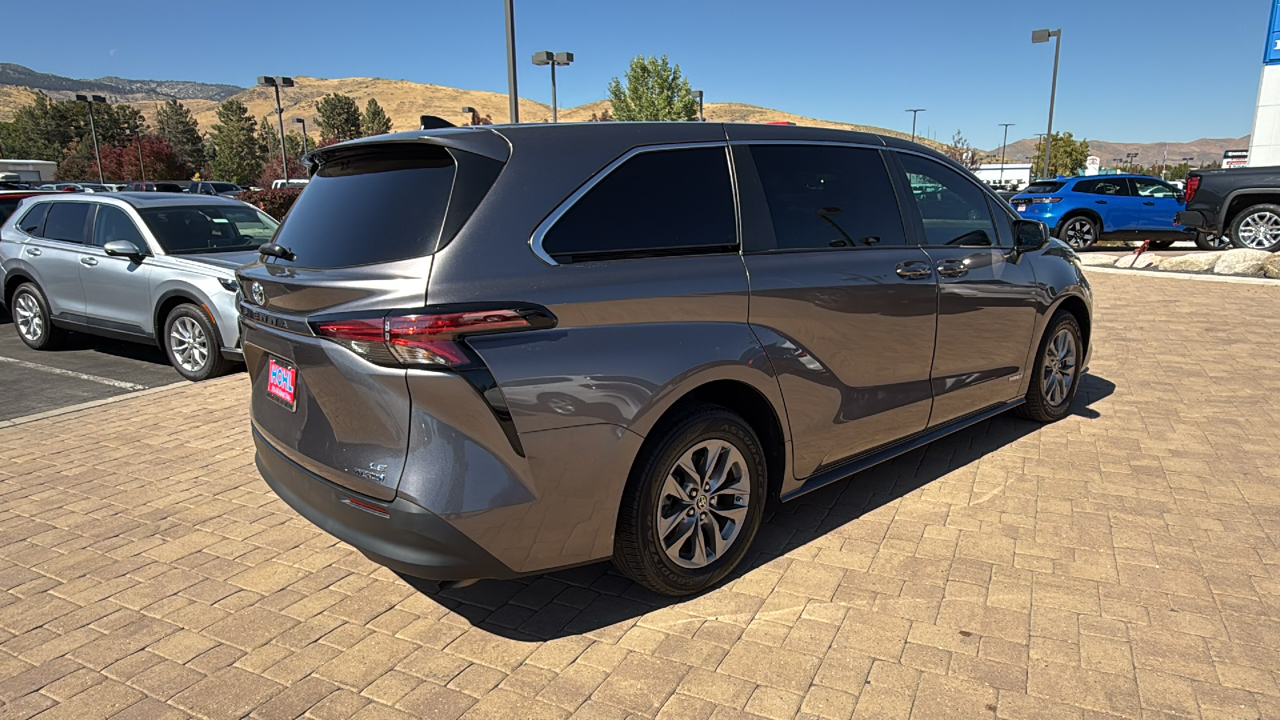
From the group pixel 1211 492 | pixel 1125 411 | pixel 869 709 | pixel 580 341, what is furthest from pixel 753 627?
pixel 1125 411

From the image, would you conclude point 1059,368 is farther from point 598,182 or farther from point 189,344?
point 189,344

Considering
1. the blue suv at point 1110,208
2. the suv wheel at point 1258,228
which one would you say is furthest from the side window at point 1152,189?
the suv wheel at point 1258,228

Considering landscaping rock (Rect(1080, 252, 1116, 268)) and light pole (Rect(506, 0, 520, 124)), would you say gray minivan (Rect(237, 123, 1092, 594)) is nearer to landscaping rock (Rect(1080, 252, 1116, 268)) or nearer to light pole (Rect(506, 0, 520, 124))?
light pole (Rect(506, 0, 520, 124))

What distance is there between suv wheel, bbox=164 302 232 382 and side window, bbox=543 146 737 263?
5392 mm

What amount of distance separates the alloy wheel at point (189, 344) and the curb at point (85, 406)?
19 cm

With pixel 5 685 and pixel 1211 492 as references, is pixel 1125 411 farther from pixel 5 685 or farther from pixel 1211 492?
pixel 5 685

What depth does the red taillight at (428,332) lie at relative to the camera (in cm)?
243

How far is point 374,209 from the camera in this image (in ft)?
9.20

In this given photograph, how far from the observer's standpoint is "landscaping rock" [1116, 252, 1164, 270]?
14.9 m

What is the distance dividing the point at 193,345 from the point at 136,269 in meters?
1.00

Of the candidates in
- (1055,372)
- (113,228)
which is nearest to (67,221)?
(113,228)

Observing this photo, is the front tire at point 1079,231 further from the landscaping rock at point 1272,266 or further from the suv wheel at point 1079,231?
the landscaping rock at point 1272,266

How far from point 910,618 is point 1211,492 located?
2414 millimetres

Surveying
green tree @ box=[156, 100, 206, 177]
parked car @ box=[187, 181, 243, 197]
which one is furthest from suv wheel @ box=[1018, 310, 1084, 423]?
green tree @ box=[156, 100, 206, 177]
